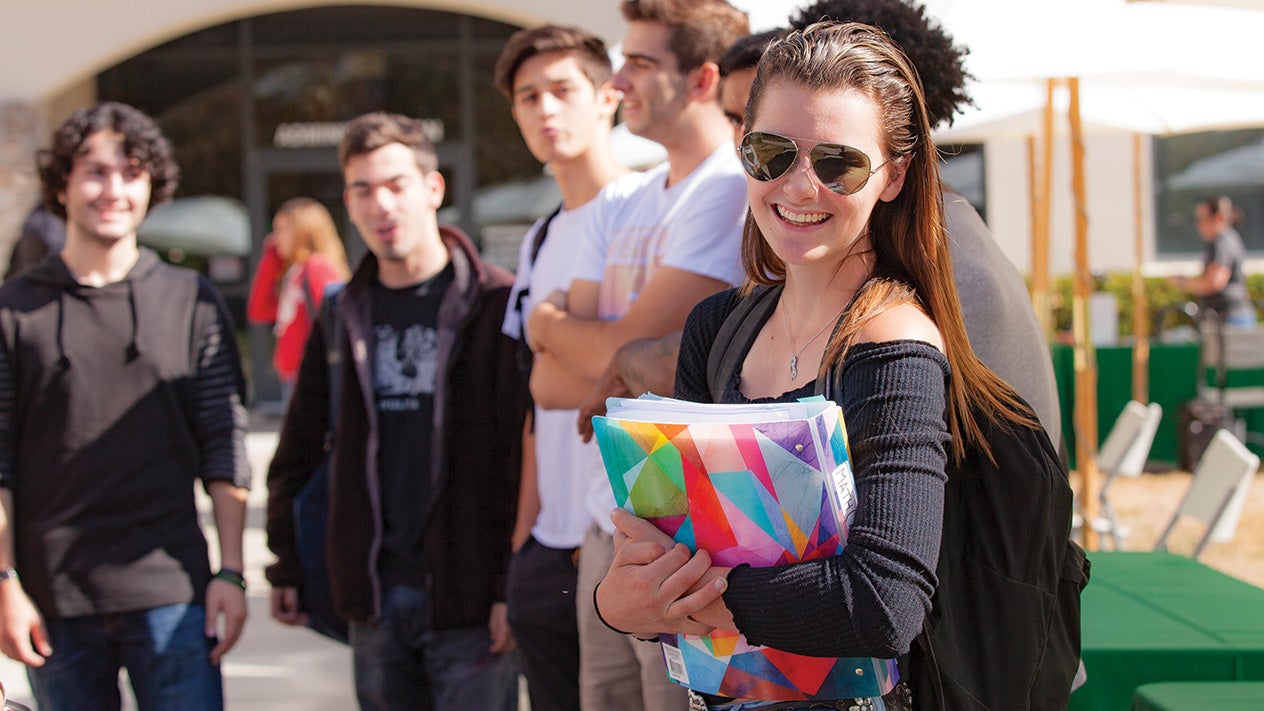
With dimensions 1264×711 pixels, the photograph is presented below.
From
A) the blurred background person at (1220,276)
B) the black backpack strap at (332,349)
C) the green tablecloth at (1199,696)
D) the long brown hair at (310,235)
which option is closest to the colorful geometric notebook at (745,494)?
the green tablecloth at (1199,696)

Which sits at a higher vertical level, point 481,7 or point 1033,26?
point 481,7

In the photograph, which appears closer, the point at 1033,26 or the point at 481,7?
the point at 1033,26

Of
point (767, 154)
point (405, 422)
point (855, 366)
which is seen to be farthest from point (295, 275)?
point (855, 366)

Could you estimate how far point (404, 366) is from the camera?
11.0 ft

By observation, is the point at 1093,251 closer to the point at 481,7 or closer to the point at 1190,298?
the point at 1190,298

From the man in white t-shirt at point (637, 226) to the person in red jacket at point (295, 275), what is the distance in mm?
3345

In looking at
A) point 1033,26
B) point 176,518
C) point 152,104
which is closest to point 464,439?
point 176,518

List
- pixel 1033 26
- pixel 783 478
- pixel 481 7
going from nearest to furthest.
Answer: pixel 783 478, pixel 1033 26, pixel 481 7

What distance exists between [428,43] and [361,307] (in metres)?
10.7

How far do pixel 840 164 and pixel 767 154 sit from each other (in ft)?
0.34

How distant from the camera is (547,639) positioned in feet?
9.93

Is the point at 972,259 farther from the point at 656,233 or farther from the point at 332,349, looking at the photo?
the point at 332,349

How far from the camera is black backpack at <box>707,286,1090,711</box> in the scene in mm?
1532

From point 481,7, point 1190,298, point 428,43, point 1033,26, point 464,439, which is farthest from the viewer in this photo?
point 428,43
